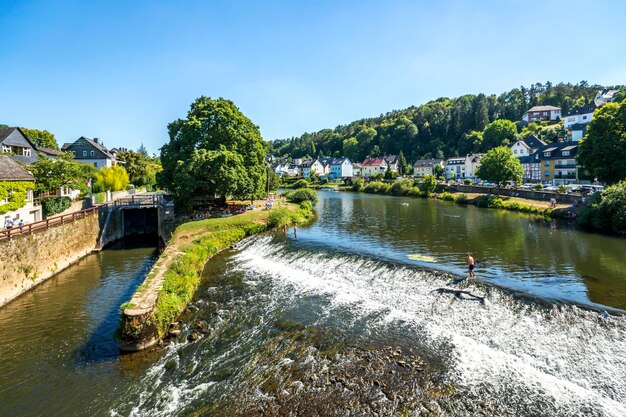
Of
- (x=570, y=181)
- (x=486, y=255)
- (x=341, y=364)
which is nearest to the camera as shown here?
(x=341, y=364)

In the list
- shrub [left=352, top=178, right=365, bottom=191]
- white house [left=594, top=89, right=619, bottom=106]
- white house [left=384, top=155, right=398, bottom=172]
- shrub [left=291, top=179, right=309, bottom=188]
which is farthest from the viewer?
white house [left=384, top=155, right=398, bottom=172]

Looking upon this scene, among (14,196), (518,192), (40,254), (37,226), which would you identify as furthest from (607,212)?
(14,196)

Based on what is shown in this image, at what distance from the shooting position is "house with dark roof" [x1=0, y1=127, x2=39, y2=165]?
44944 mm

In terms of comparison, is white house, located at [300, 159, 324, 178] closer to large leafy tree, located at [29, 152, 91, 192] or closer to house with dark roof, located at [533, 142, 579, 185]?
house with dark roof, located at [533, 142, 579, 185]

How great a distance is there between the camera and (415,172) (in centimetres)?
14125

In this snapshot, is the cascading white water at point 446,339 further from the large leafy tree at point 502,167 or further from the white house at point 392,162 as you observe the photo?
the white house at point 392,162

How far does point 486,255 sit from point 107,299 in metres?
30.1

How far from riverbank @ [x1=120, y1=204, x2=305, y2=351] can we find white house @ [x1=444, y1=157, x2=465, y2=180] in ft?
326

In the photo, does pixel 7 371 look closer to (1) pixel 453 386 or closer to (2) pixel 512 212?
(1) pixel 453 386

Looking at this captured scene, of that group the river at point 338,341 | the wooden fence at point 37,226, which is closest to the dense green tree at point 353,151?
the wooden fence at point 37,226

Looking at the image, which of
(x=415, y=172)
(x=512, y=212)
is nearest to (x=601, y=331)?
(x=512, y=212)

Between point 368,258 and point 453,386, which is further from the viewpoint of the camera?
point 368,258

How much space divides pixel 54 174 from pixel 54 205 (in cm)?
489

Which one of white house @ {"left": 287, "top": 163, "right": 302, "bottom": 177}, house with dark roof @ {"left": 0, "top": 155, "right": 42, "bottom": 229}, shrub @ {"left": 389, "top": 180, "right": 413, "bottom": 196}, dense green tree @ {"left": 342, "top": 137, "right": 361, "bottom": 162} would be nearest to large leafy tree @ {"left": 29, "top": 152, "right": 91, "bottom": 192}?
house with dark roof @ {"left": 0, "top": 155, "right": 42, "bottom": 229}
